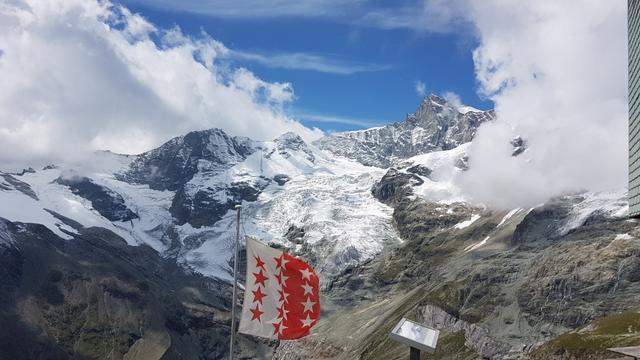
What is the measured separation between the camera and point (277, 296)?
35.6 metres

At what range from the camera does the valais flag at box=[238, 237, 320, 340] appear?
1367 inches

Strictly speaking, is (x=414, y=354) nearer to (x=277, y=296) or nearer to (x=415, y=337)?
(x=415, y=337)

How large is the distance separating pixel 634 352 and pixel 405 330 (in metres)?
16.4

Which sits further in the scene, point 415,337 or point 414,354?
point 414,354

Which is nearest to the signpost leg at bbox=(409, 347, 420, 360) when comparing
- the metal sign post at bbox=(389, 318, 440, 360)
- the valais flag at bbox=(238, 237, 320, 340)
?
the metal sign post at bbox=(389, 318, 440, 360)

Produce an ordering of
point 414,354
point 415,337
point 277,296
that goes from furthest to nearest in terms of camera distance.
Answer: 1. point 277,296
2. point 414,354
3. point 415,337

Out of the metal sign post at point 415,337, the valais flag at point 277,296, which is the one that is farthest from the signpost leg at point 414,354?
the valais flag at point 277,296

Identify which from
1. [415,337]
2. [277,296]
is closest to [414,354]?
[415,337]

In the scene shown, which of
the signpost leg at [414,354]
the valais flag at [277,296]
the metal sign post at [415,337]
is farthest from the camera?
the valais flag at [277,296]

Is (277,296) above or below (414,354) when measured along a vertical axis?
above

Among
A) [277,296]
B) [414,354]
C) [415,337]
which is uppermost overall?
[277,296]

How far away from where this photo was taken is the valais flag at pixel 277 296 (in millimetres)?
34719

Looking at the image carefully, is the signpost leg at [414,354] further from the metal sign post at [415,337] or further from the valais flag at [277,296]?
the valais flag at [277,296]

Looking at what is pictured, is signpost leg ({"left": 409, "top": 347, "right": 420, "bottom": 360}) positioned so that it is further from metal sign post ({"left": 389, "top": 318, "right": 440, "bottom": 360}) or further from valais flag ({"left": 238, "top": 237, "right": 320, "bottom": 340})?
valais flag ({"left": 238, "top": 237, "right": 320, "bottom": 340})
